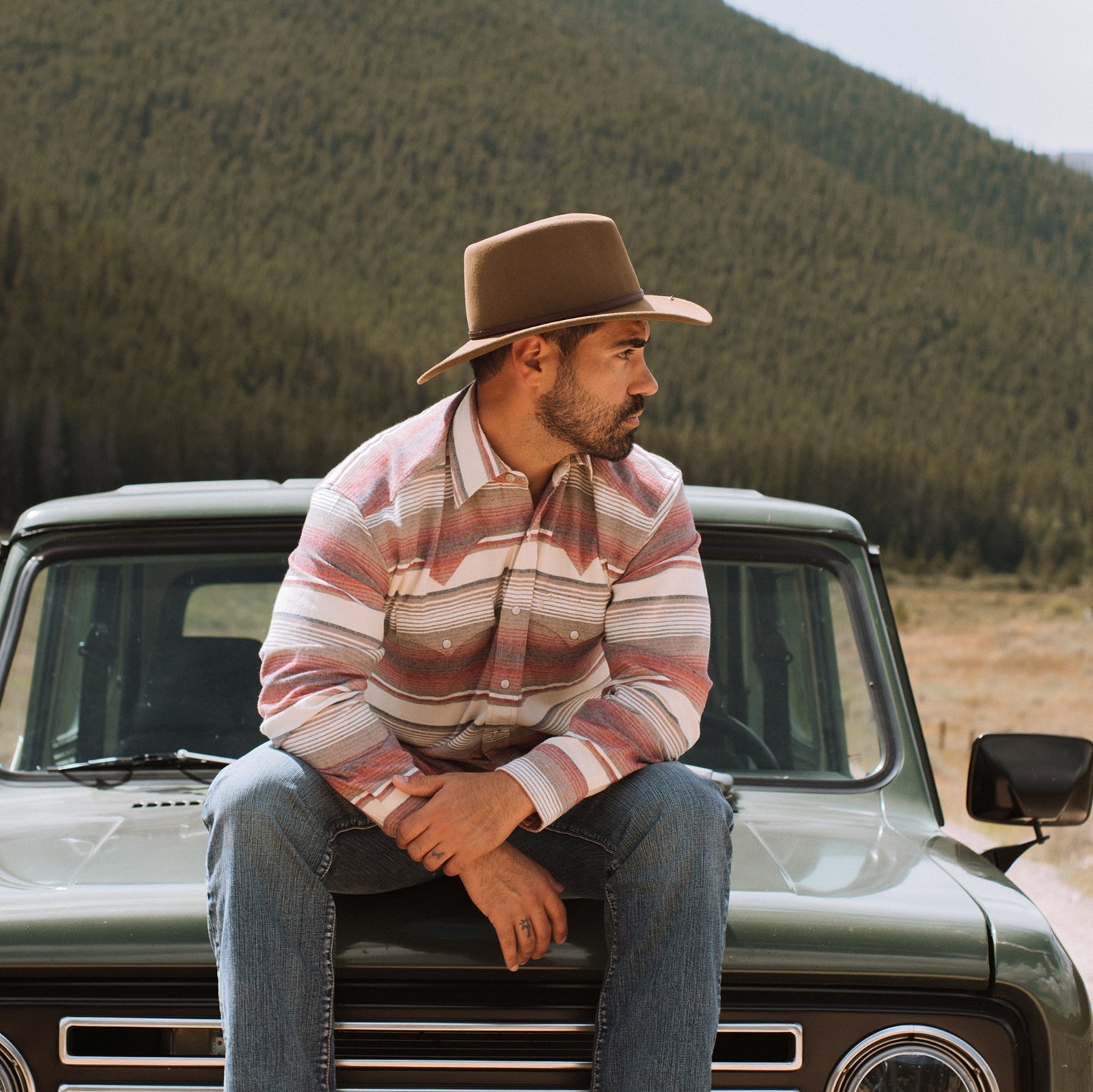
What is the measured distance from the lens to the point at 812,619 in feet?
9.32

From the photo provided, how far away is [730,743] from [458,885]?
819 millimetres

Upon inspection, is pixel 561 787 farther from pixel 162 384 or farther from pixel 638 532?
pixel 162 384

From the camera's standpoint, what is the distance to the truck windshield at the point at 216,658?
2.72 m

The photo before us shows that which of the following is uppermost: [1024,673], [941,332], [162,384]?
[941,332]

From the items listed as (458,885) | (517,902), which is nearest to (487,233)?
(458,885)

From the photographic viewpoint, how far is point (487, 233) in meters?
57.8

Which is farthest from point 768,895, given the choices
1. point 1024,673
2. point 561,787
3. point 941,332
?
point 941,332

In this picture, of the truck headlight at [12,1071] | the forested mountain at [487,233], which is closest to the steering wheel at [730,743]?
the truck headlight at [12,1071]

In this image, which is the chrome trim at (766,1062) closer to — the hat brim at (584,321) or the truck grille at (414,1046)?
the truck grille at (414,1046)

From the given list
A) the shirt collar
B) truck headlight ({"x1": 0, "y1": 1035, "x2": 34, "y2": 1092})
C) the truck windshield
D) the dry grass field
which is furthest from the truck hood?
the dry grass field

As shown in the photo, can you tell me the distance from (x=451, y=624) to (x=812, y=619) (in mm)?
953

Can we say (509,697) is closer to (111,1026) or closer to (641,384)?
(641,384)

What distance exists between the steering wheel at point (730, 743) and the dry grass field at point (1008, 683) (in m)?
2.35

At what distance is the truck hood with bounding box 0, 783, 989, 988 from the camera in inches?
72.1
